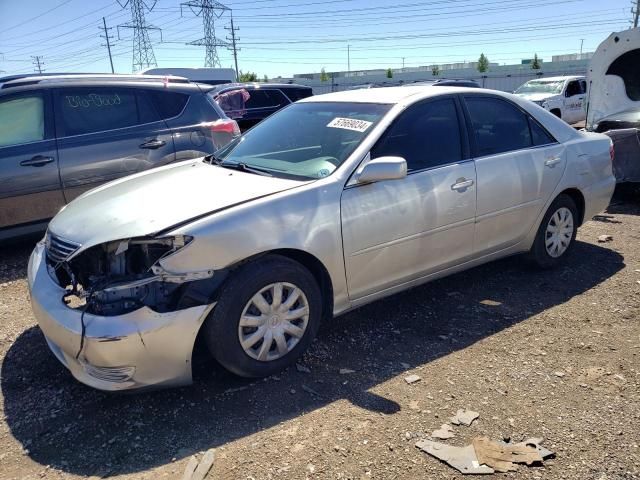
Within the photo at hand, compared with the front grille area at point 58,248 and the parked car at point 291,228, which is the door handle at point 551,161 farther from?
the front grille area at point 58,248

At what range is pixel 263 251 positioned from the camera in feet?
9.53

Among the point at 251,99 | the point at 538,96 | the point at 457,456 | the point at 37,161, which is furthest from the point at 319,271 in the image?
the point at 538,96

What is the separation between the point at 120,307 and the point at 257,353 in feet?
2.61

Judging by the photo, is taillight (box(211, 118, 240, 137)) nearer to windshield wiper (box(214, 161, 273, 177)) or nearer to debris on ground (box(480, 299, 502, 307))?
windshield wiper (box(214, 161, 273, 177))

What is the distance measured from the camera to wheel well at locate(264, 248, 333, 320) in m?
3.10

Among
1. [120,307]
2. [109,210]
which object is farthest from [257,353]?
[109,210]

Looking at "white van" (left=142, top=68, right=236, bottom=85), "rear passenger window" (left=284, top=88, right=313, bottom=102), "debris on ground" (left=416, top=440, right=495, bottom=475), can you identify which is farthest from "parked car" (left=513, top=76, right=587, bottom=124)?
"debris on ground" (left=416, top=440, right=495, bottom=475)

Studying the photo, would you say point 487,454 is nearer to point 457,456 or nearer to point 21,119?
point 457,456

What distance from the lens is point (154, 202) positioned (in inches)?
121

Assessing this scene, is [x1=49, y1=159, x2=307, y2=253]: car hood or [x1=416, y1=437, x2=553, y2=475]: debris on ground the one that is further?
[x1=49, y1=159, x2=307, y2=253]: car hood

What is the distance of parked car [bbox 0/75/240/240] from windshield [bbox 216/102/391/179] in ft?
6.07

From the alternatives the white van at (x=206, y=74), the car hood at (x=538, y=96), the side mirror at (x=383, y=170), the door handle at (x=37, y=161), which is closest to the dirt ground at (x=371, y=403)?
the side mirror at (x=383, y=170)

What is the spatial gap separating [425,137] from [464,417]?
1944 mm

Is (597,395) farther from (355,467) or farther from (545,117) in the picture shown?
(545,117)
